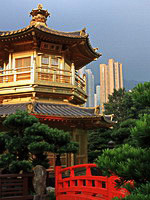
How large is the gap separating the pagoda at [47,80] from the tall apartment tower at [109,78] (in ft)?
289

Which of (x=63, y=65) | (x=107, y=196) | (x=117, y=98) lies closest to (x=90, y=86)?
(x=117, y=98)

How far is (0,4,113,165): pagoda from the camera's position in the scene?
44.2 feet

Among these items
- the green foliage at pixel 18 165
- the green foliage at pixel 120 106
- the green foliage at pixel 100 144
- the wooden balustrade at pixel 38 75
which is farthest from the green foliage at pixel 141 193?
the green foliage at pixel 120 106

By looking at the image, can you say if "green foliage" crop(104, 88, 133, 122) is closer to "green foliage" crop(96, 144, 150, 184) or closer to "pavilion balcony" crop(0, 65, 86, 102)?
"pavilion balcony" crop(0, 65, 86, 102)

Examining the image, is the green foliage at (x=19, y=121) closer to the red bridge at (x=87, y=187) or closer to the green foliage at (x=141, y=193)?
the red bridge at (x=87, y=187)

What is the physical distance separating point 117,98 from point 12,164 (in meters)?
29.6

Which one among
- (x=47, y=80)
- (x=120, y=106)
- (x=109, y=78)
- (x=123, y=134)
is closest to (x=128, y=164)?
(x=47, y=80)

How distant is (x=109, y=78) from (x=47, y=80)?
91.2 m

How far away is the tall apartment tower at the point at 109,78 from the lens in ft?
337

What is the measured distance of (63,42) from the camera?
48.4ft

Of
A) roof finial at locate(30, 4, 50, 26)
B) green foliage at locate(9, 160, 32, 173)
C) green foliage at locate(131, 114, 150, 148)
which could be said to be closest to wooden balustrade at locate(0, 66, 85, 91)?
roof finial at locate(30, 4, 50, 26)

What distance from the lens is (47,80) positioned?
14.8 m

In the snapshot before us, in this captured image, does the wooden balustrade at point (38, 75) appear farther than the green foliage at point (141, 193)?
Yes

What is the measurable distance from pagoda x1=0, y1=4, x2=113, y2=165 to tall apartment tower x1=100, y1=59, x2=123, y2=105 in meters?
87.9
